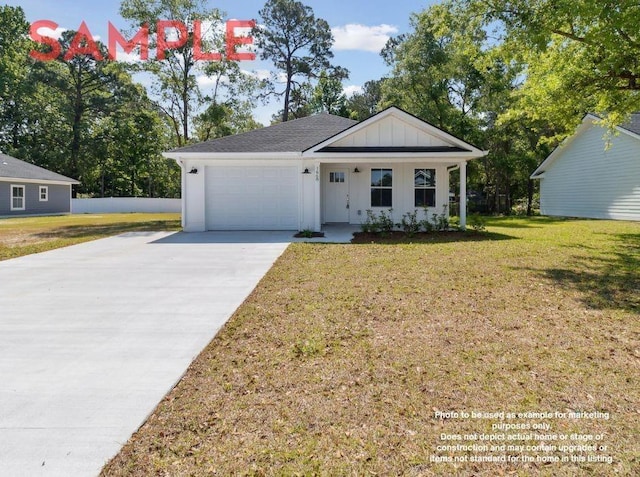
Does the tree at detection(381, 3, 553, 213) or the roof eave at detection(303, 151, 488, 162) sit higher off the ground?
the tree at detection(381, 3, 553, 213)

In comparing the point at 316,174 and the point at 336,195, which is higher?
the point at 316,174

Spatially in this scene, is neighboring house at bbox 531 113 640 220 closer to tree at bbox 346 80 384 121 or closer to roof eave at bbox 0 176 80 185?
tree at bbox 346 80 384 121

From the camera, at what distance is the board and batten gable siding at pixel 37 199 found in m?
24.4

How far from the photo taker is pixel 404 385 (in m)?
3.22

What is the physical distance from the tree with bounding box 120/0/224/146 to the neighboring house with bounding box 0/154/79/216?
9.41 m

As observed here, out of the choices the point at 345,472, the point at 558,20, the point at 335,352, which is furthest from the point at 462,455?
the point at 558,20

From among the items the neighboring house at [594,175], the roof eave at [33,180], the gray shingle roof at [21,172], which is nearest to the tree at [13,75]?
the gray shingle roof at [21,172]

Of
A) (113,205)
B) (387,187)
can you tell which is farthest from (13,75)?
(387,187)

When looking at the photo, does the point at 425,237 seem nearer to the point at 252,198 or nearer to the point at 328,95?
the point at 252,198

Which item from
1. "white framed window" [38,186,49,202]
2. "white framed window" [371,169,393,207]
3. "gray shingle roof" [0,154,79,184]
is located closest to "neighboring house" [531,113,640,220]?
"white framed window" [371,169,393,207]

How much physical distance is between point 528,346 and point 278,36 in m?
36.9

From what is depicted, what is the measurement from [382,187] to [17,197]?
23.7 metres

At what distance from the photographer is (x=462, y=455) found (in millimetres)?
2426

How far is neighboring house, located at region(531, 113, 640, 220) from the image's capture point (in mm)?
18047
